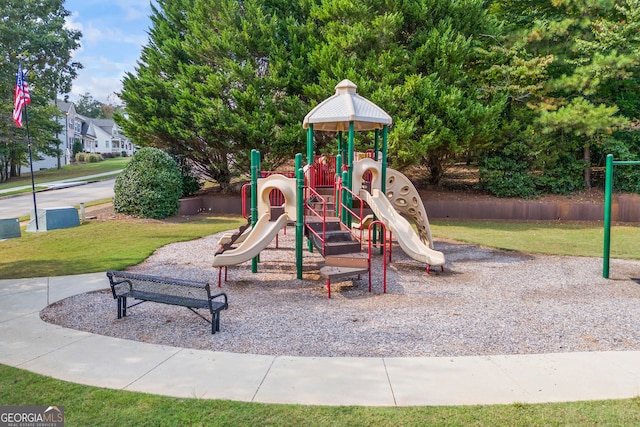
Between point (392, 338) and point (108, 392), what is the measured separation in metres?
3.37

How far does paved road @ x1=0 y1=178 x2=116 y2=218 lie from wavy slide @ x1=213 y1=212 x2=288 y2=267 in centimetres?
1437

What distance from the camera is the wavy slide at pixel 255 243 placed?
8.23 meters

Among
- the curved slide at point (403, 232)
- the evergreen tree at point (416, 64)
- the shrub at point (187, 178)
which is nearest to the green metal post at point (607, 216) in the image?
the curved slide at point (403, 232)

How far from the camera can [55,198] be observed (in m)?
24.4

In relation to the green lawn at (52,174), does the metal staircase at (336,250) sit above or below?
below

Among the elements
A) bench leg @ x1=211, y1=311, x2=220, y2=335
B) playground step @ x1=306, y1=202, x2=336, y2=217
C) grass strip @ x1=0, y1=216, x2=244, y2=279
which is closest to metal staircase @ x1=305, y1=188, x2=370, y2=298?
playground step @ x1=306, y1=202, x2=336, y2=217

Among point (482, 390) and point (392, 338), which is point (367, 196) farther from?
point (482, 390)

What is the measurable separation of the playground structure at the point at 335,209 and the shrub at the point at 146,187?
7623 mm

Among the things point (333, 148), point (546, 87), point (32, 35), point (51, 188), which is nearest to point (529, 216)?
point (546, 87)

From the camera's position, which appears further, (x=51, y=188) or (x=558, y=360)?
(x=51, y=188)

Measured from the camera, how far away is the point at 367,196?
10.2m

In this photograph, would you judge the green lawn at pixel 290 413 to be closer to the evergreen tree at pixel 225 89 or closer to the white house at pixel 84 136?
the evergreen tree at pixel 225 89

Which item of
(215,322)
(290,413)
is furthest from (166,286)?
(290,413)

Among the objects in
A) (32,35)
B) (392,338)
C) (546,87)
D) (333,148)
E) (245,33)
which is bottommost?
(392,338)
